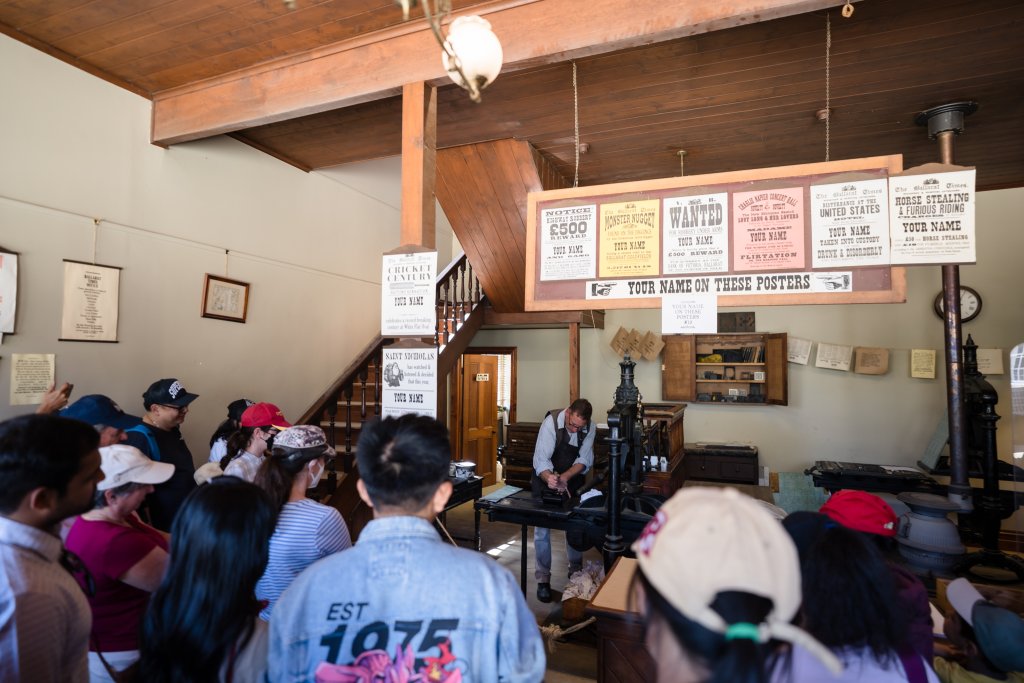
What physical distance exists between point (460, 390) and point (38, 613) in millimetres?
6762

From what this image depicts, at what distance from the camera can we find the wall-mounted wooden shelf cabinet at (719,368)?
6535 millimetres

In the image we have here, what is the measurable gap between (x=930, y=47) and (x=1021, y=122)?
Answer: 168 centimetres

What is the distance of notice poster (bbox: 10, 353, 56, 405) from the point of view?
297cm

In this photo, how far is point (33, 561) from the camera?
44.4 inches

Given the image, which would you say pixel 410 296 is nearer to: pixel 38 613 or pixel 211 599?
pixel 211 599

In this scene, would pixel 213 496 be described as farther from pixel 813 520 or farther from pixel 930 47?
pixel 930 47

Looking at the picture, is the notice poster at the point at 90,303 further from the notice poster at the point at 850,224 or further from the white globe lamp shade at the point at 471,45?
the notice poster at the point at 850,224

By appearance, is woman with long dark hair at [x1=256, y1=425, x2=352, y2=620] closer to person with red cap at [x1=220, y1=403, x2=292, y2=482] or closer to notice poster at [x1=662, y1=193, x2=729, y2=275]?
person with red cap at [x1=220, y1=403, x2=292, y2=482]

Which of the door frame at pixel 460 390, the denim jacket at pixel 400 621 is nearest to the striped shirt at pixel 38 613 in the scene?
the denim jacket at pixel 400 621

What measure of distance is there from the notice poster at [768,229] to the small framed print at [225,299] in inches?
144

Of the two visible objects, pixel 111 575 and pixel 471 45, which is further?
pixel 471 45

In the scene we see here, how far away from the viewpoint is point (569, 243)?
2.43m

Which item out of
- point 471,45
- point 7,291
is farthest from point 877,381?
point 7,291

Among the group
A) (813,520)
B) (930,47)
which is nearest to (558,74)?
(930,47)
